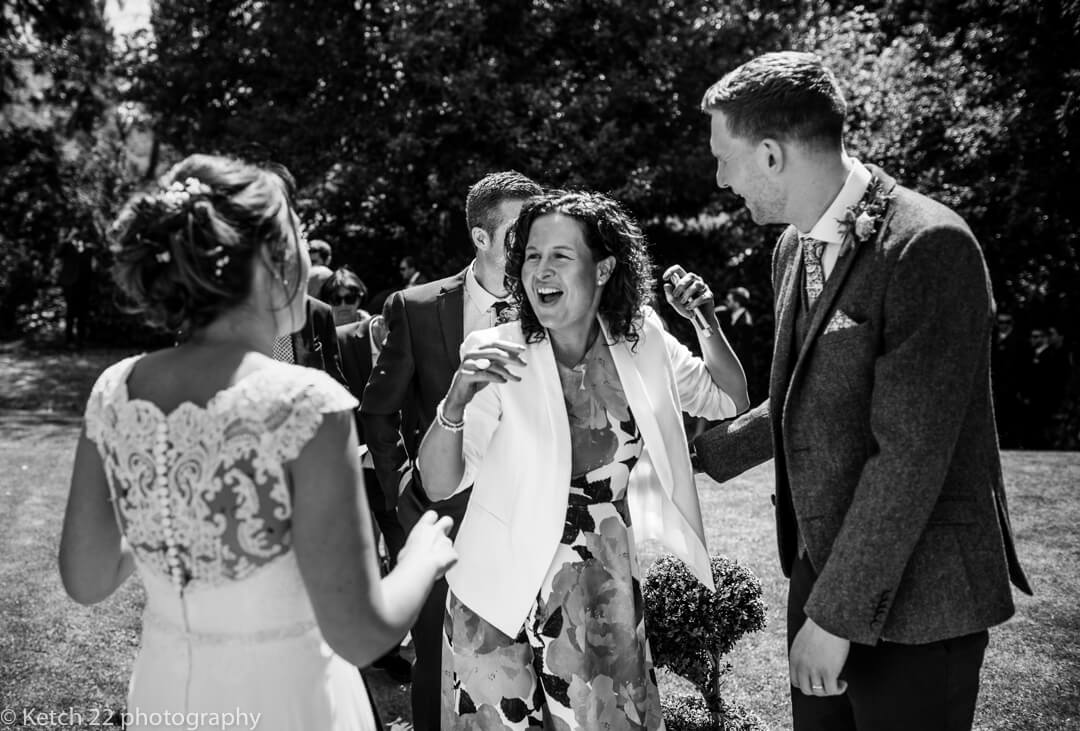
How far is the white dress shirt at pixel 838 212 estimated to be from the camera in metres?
2.32

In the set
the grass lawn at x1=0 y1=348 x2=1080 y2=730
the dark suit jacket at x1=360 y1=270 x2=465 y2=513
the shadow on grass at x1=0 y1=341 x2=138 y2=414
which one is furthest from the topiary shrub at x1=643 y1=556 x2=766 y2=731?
the shadow on grass at x1=0 y1=341 x2=138 y2=414

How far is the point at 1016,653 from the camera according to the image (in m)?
4.93

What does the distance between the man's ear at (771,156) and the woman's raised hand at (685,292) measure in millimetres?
713

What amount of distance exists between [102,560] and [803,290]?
6.20ft

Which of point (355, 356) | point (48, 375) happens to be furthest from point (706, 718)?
point (48, 375)

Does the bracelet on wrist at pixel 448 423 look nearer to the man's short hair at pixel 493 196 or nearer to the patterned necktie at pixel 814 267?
the patterned necktie at pixel 814 267

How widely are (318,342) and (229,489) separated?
3.80 m

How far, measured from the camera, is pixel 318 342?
5633mm

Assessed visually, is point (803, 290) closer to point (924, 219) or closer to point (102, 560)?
point (924, 219)

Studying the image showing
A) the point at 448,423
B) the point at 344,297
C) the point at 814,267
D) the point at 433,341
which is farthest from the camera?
the point at 344,297

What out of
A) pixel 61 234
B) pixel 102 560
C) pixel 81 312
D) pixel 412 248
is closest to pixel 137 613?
pixel 102 560

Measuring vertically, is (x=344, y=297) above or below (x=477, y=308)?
below

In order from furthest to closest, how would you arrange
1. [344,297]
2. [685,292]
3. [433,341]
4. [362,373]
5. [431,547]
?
[344,297]
[362,373]
[433,341]
[685,292]
[431,547]

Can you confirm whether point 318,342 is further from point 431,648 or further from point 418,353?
point 431,648
